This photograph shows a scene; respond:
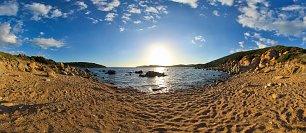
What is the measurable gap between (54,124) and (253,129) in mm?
9037

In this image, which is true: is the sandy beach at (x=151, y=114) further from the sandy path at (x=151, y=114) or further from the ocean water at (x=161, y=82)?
the ocean water at (x=161, y=82)

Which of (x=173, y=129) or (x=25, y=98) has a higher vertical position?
(x=25, y=98)

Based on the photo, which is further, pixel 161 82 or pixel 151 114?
pixel 161 82

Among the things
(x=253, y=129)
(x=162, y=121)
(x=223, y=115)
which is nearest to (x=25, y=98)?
(x=162, y=121)

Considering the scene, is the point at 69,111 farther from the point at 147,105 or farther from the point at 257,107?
the point at 257,107

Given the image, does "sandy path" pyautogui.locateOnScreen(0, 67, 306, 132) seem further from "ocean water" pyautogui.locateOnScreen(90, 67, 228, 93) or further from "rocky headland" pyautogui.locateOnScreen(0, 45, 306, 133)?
"ocean water" pyautogui.locateOnScreen(90, 67, 228, 93)

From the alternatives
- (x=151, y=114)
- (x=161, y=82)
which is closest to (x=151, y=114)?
(x=151, y=114)

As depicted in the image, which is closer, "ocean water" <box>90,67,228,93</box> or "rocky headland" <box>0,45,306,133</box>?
"rocky headland" <box>0,45,306,133</box>

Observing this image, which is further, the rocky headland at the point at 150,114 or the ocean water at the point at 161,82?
the ocean water at the point at 161,82

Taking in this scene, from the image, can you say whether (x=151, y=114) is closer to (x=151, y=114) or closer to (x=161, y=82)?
(x=151, y=114)

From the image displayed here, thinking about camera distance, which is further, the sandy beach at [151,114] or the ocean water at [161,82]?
the ocean water at [161,82]

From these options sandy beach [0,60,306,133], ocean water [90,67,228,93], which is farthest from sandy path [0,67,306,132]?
ocean water [90,67,228,93]

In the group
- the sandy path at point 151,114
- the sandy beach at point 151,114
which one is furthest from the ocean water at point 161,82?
the sandy beach at point 151,114

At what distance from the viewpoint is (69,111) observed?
11062 mm
